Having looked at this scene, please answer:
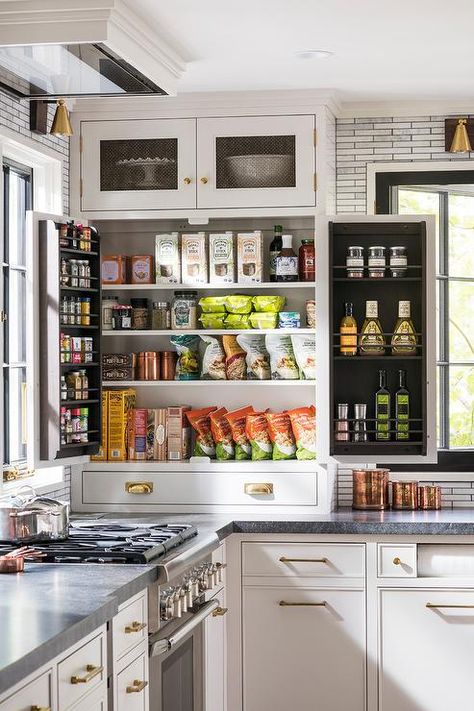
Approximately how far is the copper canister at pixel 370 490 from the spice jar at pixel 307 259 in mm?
961

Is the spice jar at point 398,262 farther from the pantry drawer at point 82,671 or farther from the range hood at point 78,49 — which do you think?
the pantry drawer at point 82,671

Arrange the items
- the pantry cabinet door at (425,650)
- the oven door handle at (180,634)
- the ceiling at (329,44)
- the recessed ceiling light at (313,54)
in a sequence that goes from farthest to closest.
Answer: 1. the pantry cabinet door at (425,650)
2. the recessed ceiling light at (313,54)
3. the ceiling at (329,44)
4. the oven door handle at (180,634)

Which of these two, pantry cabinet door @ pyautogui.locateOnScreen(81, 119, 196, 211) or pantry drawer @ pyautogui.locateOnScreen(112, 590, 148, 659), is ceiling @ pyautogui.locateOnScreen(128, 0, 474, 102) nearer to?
pantry cabinet door @ pyautogui.locateOnScreen(81, 119, 196, 211)

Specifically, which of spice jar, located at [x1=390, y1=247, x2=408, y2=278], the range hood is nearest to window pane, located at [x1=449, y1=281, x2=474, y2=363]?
spice jar, located at [x1=390, y1=247, x2=408, y2=278]

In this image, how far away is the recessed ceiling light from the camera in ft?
14.7

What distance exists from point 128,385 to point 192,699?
1.65 metres

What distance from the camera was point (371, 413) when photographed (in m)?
5.17

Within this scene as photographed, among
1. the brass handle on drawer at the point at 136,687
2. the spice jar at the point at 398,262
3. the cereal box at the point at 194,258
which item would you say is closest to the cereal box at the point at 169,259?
the cereal box at the point at 194,258

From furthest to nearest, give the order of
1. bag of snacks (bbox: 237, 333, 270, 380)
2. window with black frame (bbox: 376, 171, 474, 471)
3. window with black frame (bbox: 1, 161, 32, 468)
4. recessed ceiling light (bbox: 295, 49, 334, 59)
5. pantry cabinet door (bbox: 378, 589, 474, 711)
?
window with black frame (bbox: 376, 171, 474, 471), bag of snacks (bbox: 237, 333, 270, 380), pantry cabinet door (bbox: 378, 589, 474, 711), window with black frame (bbox: 1, 161, 32, 468), recessed ceiling light (bbox: 295, 49, 334, 59)

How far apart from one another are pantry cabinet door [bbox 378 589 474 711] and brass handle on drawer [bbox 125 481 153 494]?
1196mm

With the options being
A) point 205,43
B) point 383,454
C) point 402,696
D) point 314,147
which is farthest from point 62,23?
point 402,696

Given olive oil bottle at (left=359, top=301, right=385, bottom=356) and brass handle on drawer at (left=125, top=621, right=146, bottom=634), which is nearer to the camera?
brass handle on drawer at (left=125, top=621, right=146, bottom=634)

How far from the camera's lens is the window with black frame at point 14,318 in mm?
4574

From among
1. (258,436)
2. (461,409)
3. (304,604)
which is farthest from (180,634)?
(461,409)
